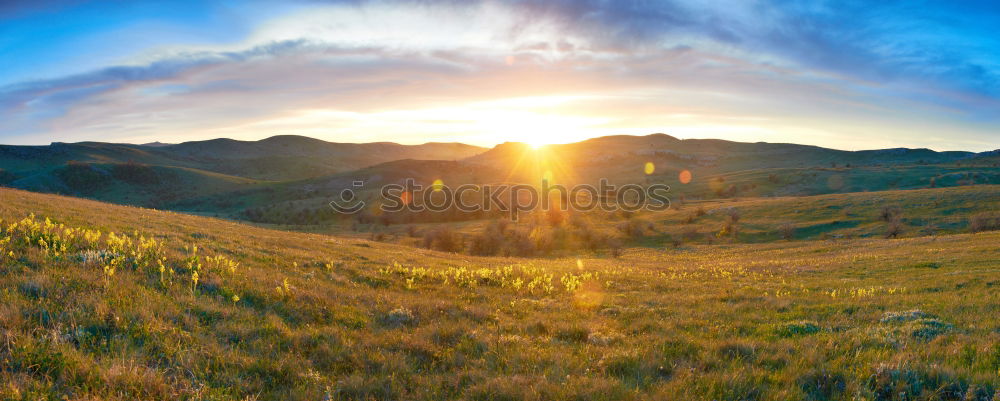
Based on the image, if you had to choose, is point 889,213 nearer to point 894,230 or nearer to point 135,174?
point 894,230

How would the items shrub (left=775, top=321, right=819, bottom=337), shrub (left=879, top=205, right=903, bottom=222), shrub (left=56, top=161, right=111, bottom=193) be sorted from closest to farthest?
shrub (left=775, top=321, right=819, bottom=337) < shrub (left=879, top=205, right=903, bottom=222) < shrub (left=56, top=161, right=111, bottom=193)

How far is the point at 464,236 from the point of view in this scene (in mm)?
56625

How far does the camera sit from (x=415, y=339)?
7.46m

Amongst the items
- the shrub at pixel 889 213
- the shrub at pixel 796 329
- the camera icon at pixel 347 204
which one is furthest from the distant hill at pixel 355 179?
the shrub at pixel 796 329

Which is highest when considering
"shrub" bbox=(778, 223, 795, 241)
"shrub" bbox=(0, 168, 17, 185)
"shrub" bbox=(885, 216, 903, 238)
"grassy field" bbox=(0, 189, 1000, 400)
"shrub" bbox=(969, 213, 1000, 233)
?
"shrub" bbox=(0, 168, 17, 185)

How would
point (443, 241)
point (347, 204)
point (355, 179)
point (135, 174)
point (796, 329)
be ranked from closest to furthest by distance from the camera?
point (796, 329) → point (443, 241) → point (347, 204) → point (135, 174) → point (355, 179)

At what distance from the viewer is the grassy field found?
5227mm

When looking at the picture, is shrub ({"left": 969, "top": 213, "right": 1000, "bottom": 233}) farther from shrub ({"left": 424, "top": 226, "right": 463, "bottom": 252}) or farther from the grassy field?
shrub ({"left": 424, "top": 226, "right": 463, "bottom": 252})

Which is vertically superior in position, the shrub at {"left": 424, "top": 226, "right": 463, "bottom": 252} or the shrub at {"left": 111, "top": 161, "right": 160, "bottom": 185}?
the shrub at {"left": 111, "top": 161, "right": 160, "bottom": 185}

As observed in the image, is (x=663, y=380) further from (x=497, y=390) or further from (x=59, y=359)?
(x=59, y=359)

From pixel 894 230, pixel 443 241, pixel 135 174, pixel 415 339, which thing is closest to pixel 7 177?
pixel 135 174

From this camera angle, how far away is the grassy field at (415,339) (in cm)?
523

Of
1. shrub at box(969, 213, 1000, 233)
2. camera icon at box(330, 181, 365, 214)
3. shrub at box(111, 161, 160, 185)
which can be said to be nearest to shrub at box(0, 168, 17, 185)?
shrub at box(111, 161, 160, 185)

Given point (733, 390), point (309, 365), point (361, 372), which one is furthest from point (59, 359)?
point (733, 390)
